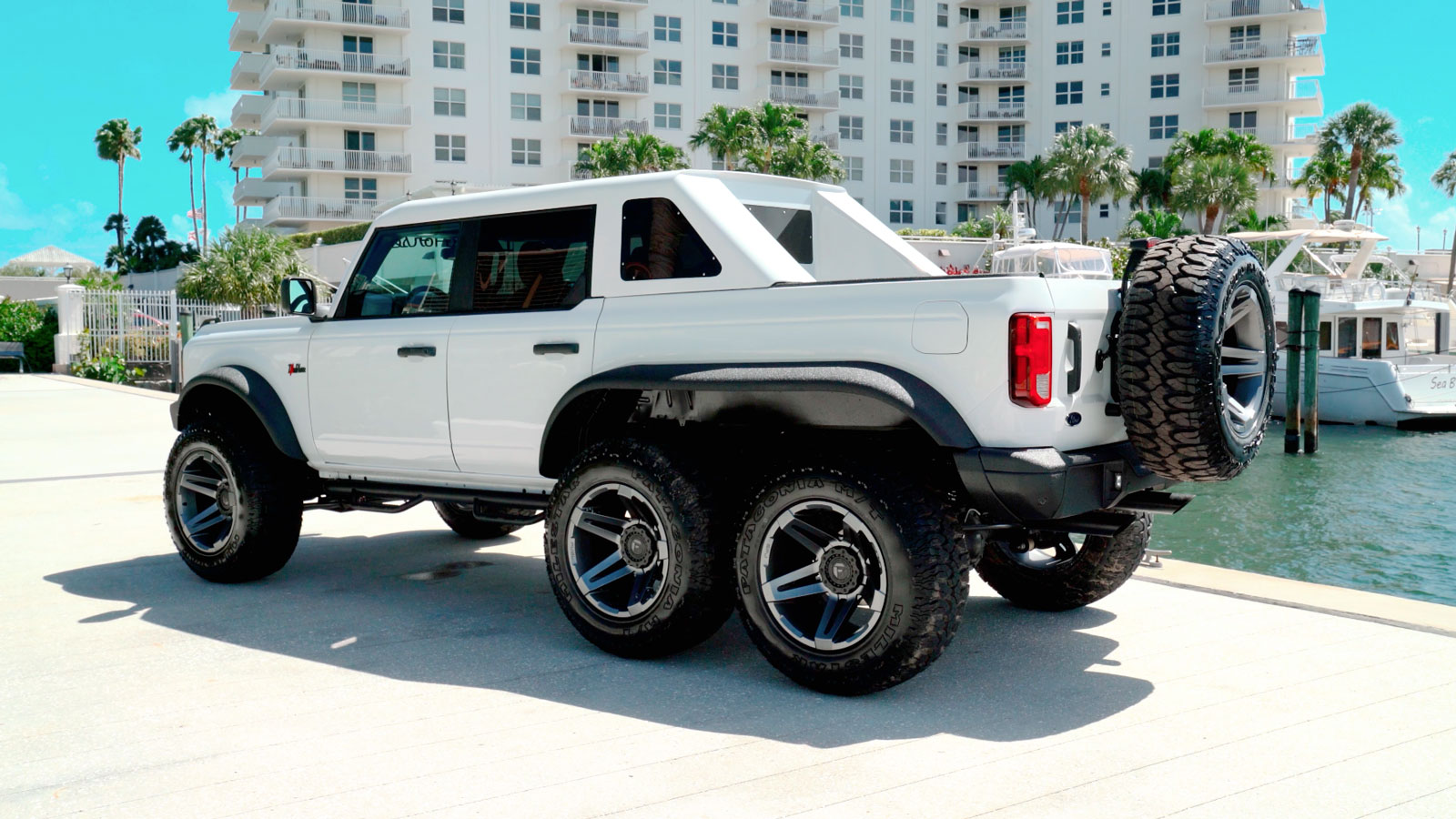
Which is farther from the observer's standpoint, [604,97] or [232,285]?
[604,97]

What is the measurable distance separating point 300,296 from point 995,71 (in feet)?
268

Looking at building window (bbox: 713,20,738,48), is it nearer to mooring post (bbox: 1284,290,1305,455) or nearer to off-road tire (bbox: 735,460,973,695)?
mooring post (bbox: 1284,290,1305,455)

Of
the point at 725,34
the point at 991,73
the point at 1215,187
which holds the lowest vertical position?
the point at 1215,187

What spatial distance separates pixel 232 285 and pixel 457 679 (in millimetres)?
38869

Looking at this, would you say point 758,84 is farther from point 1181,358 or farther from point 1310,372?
point 1181,358

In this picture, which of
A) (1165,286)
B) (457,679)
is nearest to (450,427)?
(457,679)

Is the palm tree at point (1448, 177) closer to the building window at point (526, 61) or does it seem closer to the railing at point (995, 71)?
the railing at point (995, 71)

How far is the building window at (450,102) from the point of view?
220ft

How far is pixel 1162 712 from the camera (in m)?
4.61

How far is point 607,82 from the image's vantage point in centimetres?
6988

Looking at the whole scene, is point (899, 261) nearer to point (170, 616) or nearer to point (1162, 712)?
point (1162, 712)

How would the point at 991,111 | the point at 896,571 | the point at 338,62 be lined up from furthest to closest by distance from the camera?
the point at 991,111 < the point at 338,62 < the point at 896,571

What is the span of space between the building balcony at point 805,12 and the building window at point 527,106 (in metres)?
15.6

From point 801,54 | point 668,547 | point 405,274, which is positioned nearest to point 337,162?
point 801,54
